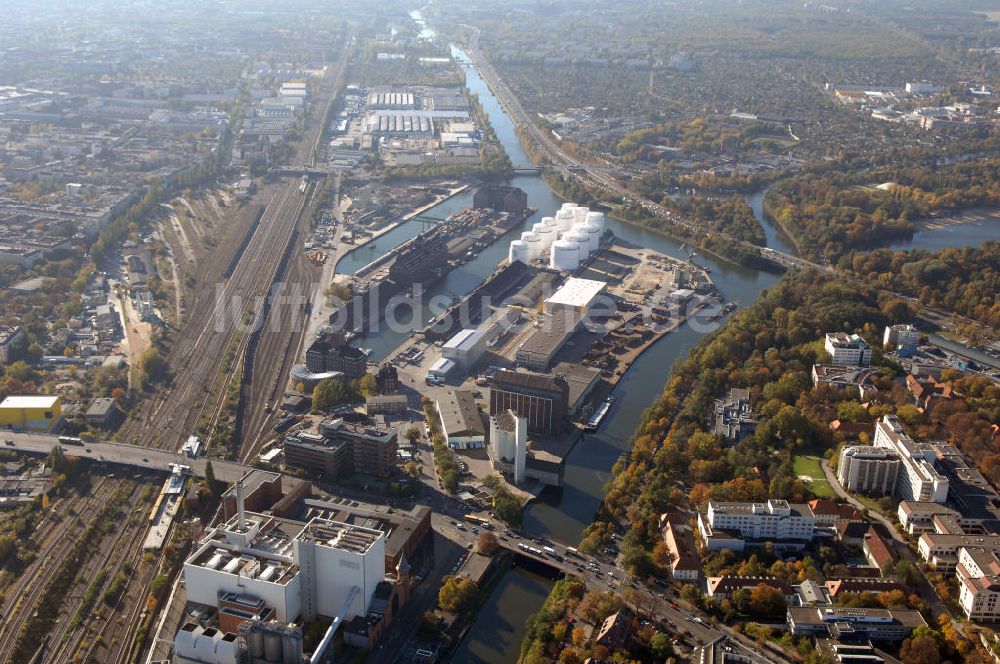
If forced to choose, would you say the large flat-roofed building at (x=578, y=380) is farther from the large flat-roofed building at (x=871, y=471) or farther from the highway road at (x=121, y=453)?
the highway road at (x=121, y=453)

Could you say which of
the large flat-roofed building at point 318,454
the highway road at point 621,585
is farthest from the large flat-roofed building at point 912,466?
the large flat-roofed building at point 318,454

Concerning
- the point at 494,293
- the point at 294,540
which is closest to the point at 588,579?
the point at 294,540

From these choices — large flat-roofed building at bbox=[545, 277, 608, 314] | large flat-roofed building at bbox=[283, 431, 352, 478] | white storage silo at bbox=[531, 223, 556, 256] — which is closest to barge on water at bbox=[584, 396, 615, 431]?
large flat-roofed building at bbox=[545, 277, 608, 314]

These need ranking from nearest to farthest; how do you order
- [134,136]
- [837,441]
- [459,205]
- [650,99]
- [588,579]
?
[588,579], [837,441], [459,205], [134,136], [650,99]

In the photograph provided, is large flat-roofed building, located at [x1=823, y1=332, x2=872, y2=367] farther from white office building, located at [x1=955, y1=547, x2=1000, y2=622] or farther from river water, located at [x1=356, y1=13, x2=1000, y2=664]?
white office building, located at [x1=955, y1=547, x2=1000, y2=622]

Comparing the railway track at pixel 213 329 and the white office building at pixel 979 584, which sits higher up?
the white office building at pixel 979 584

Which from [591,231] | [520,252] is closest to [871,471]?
[520,252]

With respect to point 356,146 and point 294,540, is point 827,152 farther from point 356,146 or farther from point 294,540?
point 294,540
